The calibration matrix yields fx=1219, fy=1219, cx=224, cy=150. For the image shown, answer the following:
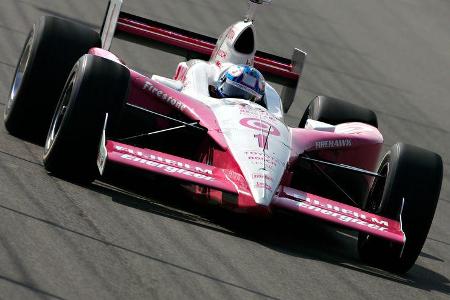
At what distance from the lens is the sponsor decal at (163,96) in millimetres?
9844

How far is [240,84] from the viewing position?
1049 cm

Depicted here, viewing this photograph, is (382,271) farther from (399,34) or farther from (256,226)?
(399,34)

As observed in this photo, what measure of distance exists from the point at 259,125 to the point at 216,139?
0.42 meters

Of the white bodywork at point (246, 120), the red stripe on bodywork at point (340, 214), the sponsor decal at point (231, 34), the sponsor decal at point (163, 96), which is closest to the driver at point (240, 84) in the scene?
the white bodywork at point (246, 120)

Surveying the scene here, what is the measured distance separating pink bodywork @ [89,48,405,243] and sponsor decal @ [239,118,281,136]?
0.20m

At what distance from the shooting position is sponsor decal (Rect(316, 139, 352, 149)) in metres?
10.2

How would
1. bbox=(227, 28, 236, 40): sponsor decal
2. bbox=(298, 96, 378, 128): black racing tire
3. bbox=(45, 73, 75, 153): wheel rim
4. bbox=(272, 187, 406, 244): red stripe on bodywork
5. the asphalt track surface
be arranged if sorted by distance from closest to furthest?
the asphalt track surface < bbox=(272, 187, 406, 244): red stripe on bodywork < bbox=(45, 73, 75, 153): wheel rim < bbox=(227, 28, 236, 40): sponsor decal < bbox=(298, 96, 378, 128): black racing tire

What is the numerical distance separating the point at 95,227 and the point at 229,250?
0.94m

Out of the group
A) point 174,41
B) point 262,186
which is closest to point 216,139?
point 262,186

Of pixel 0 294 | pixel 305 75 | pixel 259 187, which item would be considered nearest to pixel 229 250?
pixel 259 187

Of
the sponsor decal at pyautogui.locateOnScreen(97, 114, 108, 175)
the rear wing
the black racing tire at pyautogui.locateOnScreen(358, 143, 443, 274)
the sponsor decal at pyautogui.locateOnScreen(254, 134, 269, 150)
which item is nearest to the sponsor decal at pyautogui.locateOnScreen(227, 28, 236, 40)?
the rear wing

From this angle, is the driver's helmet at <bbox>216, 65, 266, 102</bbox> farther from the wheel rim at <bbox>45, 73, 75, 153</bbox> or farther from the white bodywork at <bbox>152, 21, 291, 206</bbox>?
the wheel rim at <bbox>45, 73, 75, 153</bbox>

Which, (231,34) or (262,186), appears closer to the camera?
(262,186)

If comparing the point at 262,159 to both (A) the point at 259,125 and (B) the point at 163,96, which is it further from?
(B) the point at 163,96
